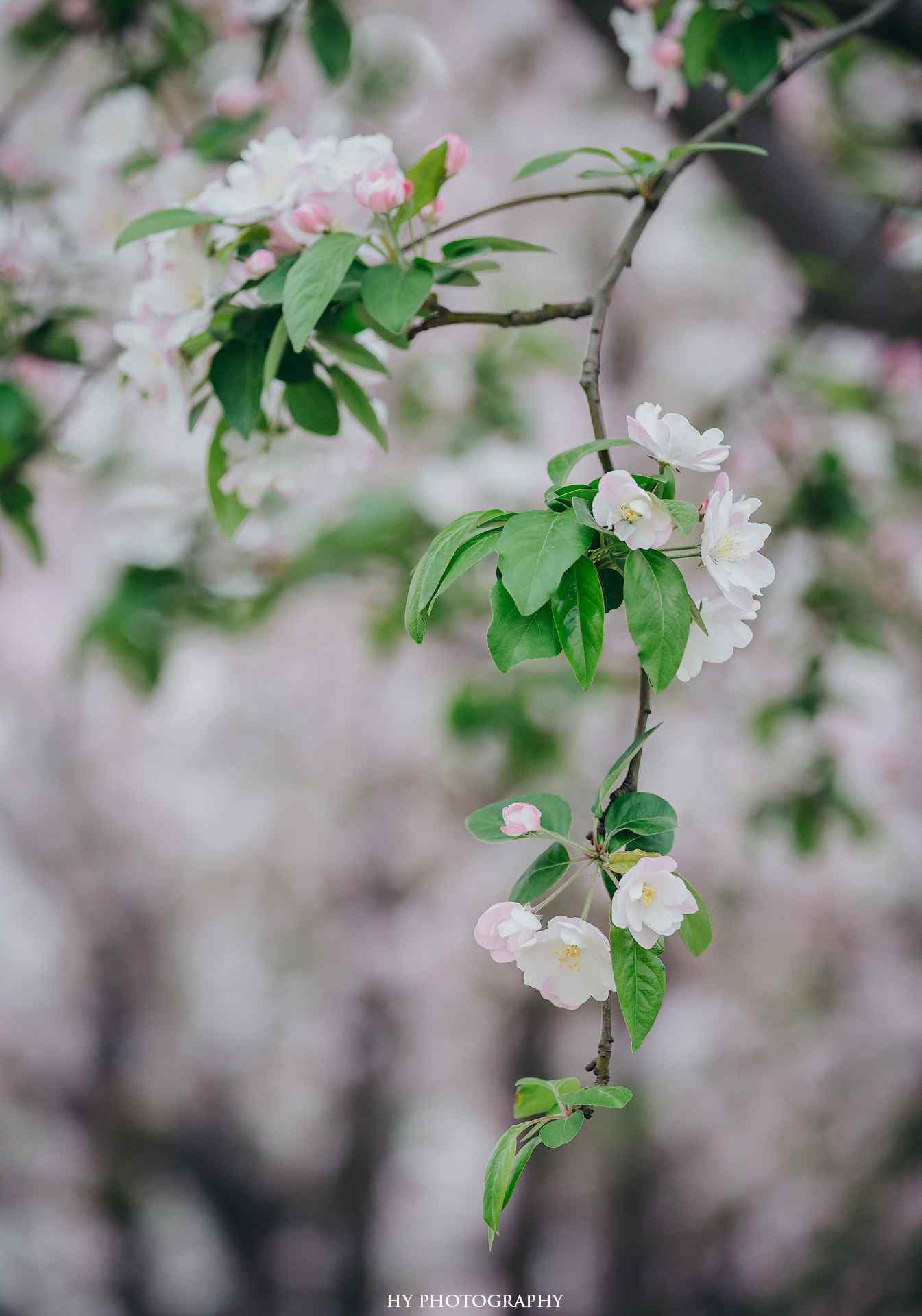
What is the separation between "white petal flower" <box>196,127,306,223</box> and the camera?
545 millimetres

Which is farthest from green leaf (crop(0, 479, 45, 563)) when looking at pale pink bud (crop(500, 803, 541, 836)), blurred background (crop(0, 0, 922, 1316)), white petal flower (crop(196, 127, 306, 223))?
blurred background (crop(0, 0, 922, 1316))

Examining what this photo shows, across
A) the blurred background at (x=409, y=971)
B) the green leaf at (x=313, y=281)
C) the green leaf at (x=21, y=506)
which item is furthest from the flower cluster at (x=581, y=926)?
the blurred background at (x=409, y=971)

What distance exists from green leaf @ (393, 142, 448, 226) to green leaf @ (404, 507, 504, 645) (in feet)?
0.76

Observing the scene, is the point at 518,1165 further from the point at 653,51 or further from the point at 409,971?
the point at 409,971

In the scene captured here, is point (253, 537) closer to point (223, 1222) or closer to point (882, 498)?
point (882, 498)

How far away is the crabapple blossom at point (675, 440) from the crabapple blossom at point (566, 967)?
7.5 inches

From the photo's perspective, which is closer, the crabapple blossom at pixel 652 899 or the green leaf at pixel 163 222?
the crabapple blossom at pixel 652 899

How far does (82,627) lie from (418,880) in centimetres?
180

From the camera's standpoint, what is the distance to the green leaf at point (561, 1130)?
0.36 m

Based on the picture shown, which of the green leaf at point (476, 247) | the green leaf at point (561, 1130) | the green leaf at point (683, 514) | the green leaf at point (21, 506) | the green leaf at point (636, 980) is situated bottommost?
the green leaf at point (21, 506)

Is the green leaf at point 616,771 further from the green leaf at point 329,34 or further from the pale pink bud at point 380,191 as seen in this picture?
the green leaf at point 329,34

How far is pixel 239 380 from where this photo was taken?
562 mm

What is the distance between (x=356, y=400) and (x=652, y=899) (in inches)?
14.6

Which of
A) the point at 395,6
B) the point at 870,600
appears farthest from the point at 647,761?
the point at 395,6
